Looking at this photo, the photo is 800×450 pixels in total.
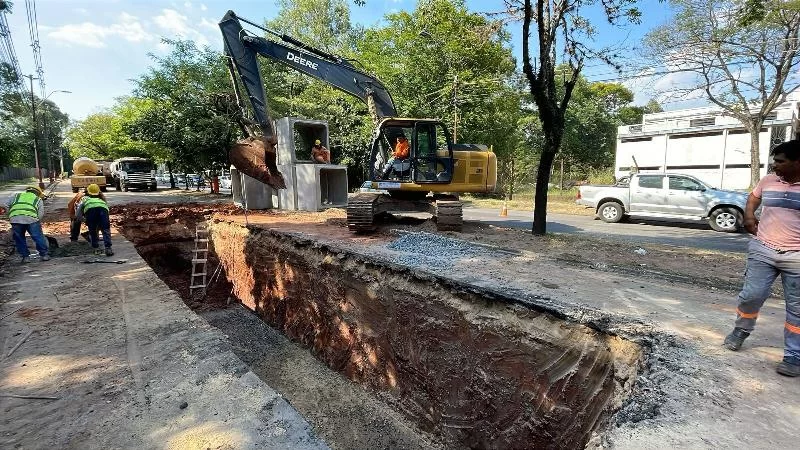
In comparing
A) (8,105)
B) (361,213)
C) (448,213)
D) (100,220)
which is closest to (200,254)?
(100,220)

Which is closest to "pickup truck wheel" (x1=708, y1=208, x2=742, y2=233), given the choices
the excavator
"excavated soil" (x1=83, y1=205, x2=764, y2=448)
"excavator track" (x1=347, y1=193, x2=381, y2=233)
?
"excavated soil" (x1=83, y1=205, x2=764, y2=448)

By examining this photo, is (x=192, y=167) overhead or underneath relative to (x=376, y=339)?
overhead

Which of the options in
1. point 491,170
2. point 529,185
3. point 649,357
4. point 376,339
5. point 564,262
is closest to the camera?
point 649,357

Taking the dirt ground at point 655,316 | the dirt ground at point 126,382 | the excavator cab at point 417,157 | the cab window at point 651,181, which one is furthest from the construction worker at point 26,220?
the cab window at point 651,181

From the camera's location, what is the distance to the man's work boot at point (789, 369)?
2.89m

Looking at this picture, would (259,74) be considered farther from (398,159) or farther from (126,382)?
(126,382)

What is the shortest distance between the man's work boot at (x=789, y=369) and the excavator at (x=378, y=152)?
5.95m

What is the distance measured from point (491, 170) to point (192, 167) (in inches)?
728

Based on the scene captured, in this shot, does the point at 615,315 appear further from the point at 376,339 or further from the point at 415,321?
the point at 376,339

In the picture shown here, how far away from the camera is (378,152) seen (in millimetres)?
9258

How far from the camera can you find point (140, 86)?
22109mm

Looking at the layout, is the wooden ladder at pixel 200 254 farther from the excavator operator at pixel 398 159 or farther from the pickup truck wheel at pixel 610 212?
the pickup truck wheel at pixel 610 212

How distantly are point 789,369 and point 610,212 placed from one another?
444 inches

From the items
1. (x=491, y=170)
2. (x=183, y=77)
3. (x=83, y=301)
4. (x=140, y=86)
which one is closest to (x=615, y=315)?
(x=491, y=170)
